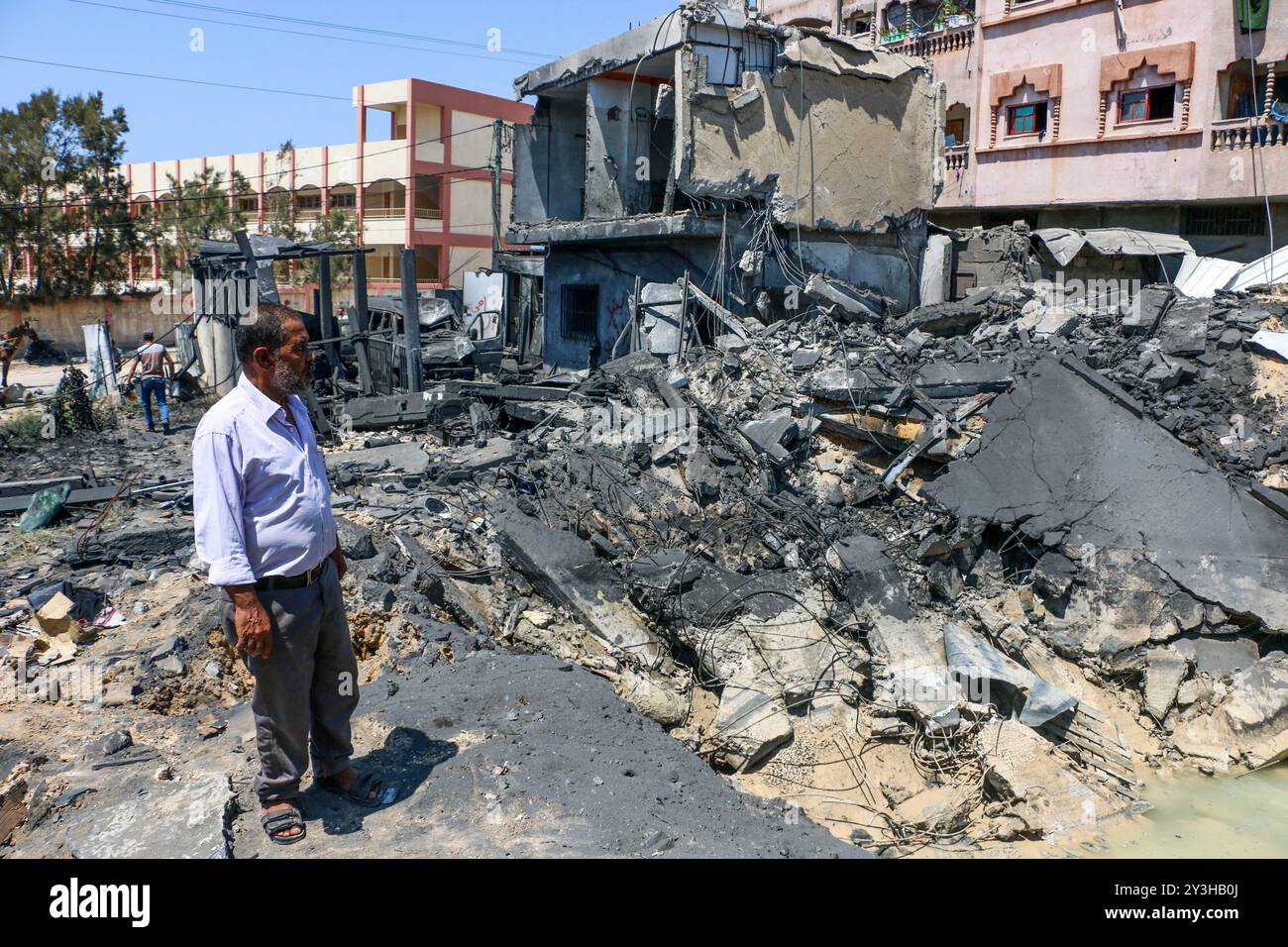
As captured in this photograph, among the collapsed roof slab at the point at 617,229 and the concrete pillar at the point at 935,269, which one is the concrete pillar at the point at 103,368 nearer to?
the collapsed roof slab at the point at 617,229

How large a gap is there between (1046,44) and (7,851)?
25498 mm

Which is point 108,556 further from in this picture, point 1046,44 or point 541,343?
point 1046,44

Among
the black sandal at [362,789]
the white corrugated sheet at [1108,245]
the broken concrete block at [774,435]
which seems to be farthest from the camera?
the white corrugated sheet at [1108,245]

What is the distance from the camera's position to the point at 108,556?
678 cm

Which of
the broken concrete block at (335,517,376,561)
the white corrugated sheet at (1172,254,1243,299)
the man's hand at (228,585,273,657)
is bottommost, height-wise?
the broken concrete block at (335,517,376,561)

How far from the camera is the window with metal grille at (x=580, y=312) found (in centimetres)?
1683

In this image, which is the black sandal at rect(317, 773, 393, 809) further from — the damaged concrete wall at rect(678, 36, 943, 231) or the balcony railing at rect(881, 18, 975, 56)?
the balcony railing at rect(881, 18, 975, 56)

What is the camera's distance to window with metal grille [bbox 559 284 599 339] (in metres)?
16.8

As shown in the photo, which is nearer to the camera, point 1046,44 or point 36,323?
point 1046,44

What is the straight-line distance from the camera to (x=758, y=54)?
1352 cm

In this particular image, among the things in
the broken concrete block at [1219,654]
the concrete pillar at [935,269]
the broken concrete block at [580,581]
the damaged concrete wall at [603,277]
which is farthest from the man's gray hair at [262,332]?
the concrete pillar at [935,269]

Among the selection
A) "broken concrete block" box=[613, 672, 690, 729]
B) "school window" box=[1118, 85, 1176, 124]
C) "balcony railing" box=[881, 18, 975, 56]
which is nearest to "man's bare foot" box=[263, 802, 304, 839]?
"broken concrete block" box=[613, 672, 690, 729]

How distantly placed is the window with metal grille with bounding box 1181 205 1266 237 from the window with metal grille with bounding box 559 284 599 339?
14005 millimetres

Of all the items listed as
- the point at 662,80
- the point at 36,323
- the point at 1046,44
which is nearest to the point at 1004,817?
the point at 662,80
